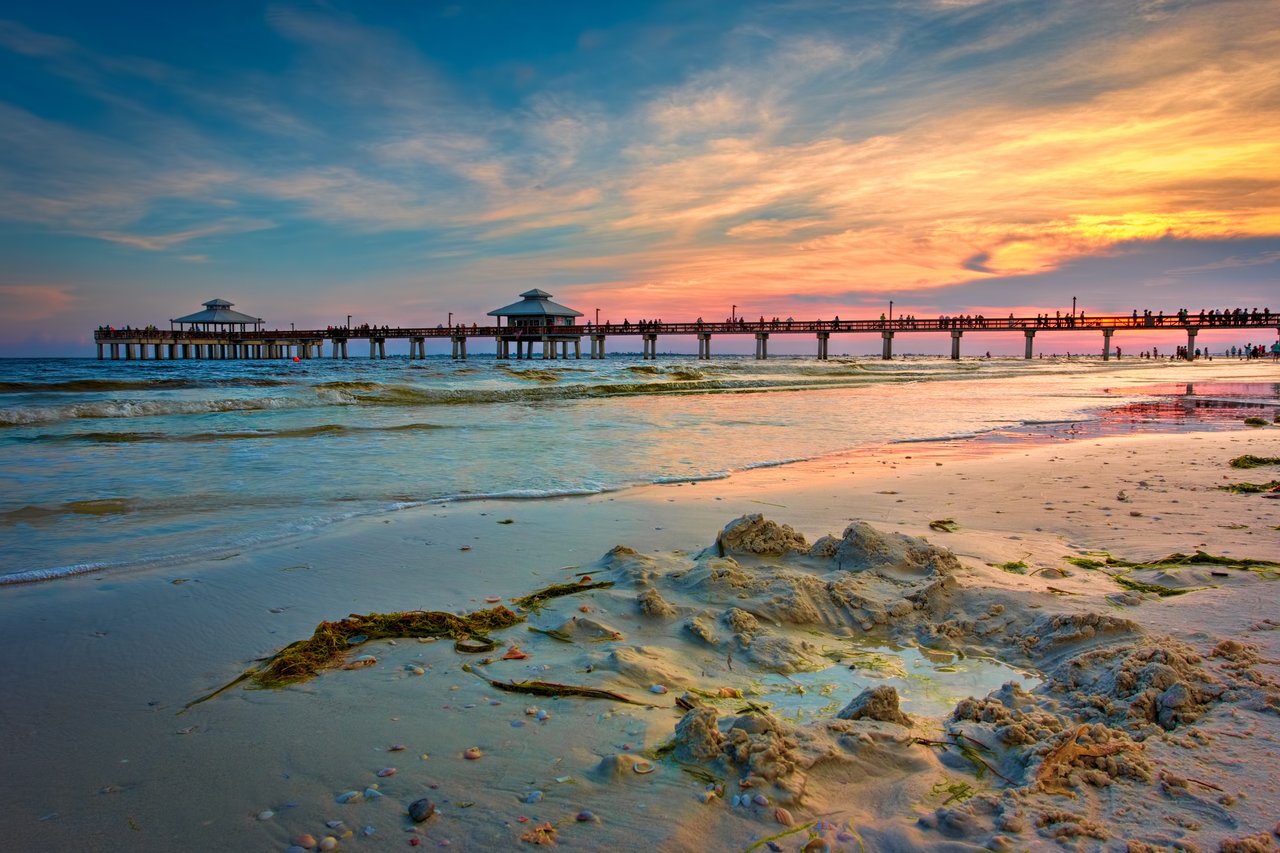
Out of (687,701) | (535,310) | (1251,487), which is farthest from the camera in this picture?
(535,310)

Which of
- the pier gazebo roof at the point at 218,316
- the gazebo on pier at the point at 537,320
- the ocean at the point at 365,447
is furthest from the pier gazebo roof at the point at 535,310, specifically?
the ocean at the point at 365,447

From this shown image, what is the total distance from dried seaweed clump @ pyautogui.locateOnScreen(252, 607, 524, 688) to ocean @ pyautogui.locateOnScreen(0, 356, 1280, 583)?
2.13 meters

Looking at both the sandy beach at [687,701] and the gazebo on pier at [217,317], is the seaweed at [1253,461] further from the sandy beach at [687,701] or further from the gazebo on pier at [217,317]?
the gazebo on pier at [217,317]

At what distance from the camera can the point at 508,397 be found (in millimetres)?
23984

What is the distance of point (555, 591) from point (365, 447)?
768 centimetres

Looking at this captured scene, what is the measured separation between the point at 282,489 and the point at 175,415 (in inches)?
478

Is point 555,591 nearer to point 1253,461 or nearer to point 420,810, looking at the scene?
point 420,810

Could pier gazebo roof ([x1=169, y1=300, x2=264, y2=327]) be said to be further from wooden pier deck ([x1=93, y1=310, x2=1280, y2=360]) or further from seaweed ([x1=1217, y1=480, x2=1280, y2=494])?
seaweed ([x1=1217, y1=480, x2=1280, y2=494])

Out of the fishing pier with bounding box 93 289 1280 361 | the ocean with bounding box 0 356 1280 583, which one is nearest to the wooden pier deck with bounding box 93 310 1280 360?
the fishing pier with bounding box 93 289 1280 361

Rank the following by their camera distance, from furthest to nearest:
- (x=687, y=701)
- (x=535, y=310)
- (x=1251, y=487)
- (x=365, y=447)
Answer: (x=535, y=310)
(x=365, y=447)
(x=1251, y=487)
(x=687, y=701)

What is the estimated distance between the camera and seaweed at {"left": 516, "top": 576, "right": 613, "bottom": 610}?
368 centimetres

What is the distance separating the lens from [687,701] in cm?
259

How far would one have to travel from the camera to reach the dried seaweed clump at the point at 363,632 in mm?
2900

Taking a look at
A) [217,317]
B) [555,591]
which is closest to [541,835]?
[555,591]
